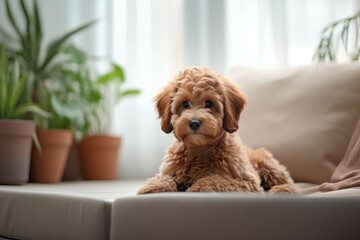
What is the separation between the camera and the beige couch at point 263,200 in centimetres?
149

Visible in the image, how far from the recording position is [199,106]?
1.80 meters

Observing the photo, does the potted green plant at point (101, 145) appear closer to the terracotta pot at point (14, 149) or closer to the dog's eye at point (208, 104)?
the terracotta pot at point (14, 149)

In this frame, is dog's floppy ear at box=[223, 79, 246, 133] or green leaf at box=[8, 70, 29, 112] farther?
green leaf at box=[8, 70, 29, 112]

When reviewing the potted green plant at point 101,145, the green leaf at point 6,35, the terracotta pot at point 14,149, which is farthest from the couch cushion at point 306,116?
the green leaf at point 6,35

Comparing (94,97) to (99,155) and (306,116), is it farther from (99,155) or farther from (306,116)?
(306,116)

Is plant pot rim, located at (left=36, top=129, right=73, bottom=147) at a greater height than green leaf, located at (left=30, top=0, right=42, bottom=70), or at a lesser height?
lesser

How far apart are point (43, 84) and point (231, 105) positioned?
1729 millimetres

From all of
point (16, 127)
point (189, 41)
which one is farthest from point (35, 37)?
point (189, 41)

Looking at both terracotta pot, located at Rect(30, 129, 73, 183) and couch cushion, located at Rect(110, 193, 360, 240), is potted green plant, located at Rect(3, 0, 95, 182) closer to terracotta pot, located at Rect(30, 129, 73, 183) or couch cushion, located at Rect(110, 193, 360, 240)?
terracotta pot, located at Rect(30, 129, 73, 183)

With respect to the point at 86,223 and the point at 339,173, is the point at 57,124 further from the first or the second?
the point at 339,173

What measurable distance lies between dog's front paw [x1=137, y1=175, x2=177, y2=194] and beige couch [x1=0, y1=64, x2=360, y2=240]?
7 centimetres

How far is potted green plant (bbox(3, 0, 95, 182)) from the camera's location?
3141 millimetres

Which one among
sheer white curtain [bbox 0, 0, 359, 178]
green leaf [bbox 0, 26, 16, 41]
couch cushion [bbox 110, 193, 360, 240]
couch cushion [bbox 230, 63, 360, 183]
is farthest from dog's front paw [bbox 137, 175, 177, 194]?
green leaf [bbox 0, 26, 16, 41]

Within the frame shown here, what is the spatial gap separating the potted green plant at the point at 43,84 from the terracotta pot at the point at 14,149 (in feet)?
0.80
